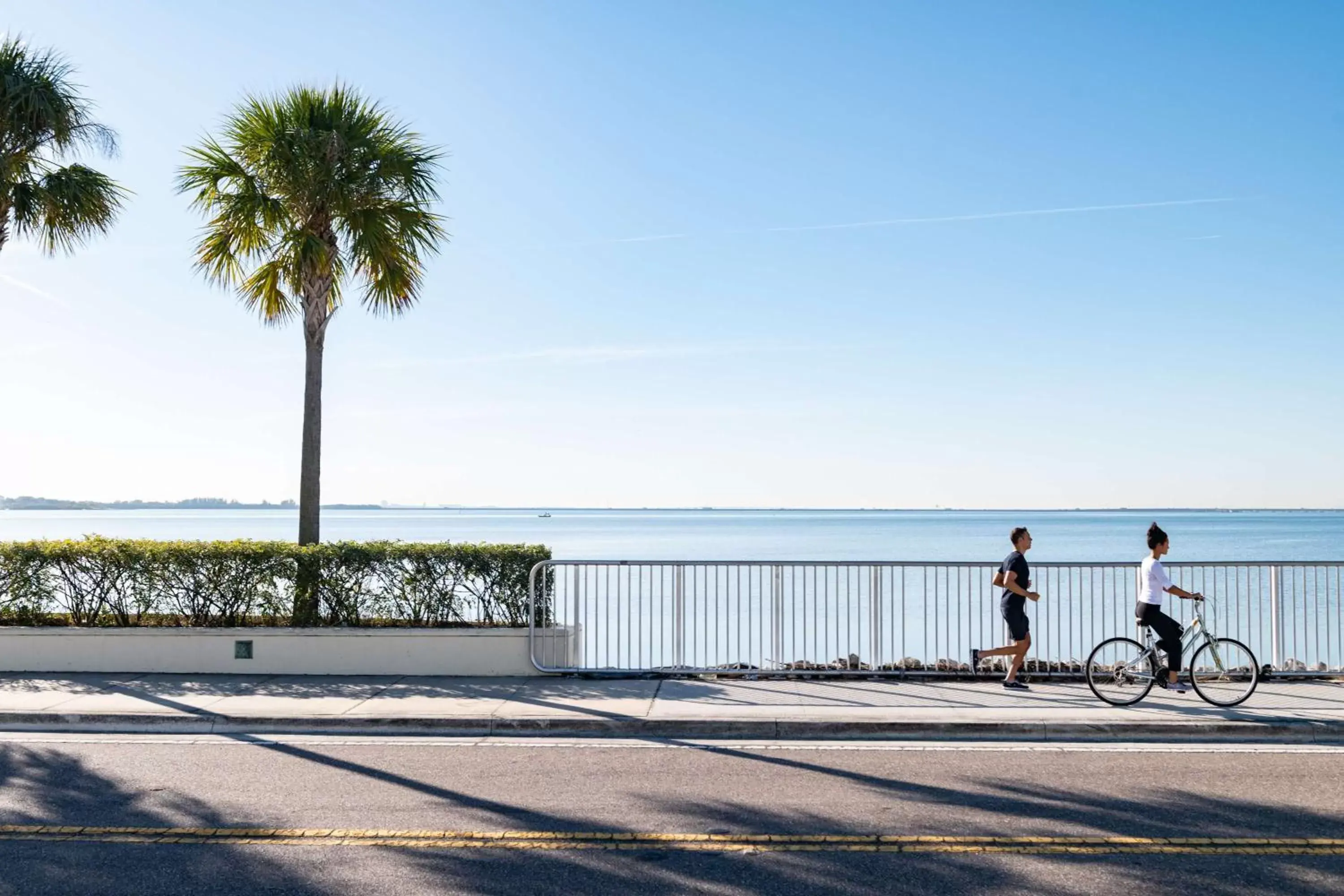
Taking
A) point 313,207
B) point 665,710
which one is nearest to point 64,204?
point 313,207

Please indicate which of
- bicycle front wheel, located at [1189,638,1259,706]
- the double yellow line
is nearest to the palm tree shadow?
the double yellow line

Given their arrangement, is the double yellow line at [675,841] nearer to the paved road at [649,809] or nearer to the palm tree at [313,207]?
the paved road at [649,809]

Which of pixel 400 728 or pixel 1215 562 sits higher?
A: pixel 1215 562

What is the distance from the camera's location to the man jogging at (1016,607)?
1135 centimetres

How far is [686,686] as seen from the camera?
1154cm

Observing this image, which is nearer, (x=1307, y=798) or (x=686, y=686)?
(x=1307, y=798)

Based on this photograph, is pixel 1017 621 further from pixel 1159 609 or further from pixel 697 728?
pixel 697 728

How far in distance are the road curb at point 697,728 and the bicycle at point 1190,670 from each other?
894 millimetres

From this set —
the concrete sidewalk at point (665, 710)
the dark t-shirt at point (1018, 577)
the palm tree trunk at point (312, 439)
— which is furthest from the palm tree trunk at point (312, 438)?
the dark t-shirt at point (1018, 577)

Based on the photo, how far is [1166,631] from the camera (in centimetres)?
1070

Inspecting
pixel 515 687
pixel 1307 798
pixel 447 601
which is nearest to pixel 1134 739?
pixel 1307 798

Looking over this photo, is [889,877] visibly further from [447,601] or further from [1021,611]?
[447,601]

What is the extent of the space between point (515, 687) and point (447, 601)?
5.65 ft

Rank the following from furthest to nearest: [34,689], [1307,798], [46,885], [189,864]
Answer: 1. [34,689]
2. [1307,798]
3. [189,864]
4. [46,885]
